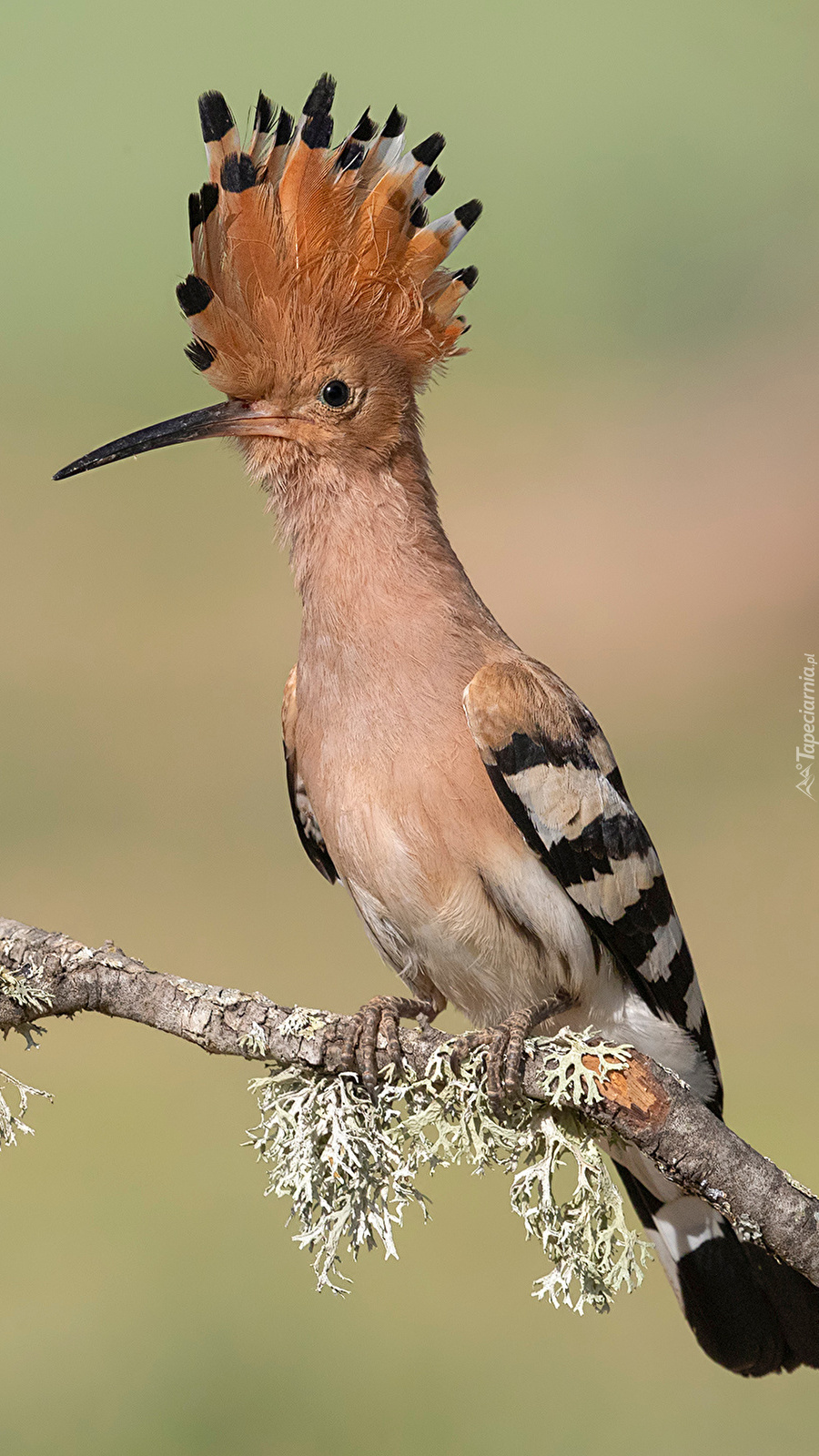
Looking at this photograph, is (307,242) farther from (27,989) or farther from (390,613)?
(27,989)

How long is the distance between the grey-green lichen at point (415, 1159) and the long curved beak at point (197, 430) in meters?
0.52

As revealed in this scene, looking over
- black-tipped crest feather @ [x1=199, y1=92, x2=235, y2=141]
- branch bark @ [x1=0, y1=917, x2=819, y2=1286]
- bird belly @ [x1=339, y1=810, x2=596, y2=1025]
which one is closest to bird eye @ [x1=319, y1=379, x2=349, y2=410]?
black-tipped crest feather @ [x1=199, y1=92, x2=235, y2=141]

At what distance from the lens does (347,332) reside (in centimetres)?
106

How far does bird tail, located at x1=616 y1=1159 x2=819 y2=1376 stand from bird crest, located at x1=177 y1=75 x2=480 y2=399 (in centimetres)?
84

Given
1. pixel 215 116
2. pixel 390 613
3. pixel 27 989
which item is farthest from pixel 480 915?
pixel 215 116

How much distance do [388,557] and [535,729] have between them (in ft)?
0.63

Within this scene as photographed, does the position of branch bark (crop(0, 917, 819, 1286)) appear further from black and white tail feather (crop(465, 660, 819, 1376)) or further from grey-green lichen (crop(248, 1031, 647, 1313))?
black and white tail feather (crop(465, 660, 819, 1376))

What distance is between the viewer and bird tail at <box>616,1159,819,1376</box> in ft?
3.83

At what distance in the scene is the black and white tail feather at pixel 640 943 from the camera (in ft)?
3.52

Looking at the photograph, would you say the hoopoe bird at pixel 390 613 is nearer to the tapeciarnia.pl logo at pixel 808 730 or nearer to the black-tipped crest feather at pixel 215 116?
the black-tipped crest feather at pixel 215 116

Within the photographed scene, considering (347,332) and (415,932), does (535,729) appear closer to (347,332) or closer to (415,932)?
(415,932)

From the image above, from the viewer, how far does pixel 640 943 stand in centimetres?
114

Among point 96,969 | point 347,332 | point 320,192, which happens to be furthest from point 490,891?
point 320,192

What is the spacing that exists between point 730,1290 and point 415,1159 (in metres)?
0.40
